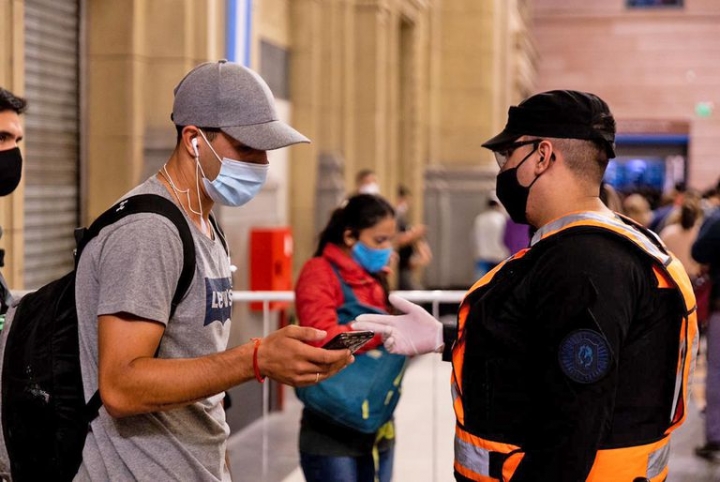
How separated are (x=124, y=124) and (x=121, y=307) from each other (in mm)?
5765

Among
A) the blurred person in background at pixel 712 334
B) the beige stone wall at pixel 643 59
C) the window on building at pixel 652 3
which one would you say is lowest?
the blurred person in background at pixel 712 334

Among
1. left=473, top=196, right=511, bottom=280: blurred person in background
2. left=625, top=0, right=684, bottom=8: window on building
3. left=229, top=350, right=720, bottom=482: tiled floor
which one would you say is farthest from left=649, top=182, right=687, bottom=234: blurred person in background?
left=625, top=0, right=684, bottom=8: window on building

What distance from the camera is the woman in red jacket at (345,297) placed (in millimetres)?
4820

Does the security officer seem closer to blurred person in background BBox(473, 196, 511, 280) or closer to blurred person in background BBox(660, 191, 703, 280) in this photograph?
blurred person in background BBox(660, 191, 703, 280)

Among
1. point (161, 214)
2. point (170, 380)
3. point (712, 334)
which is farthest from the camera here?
point (712, 334)

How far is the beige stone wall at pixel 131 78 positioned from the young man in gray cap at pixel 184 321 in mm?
5188

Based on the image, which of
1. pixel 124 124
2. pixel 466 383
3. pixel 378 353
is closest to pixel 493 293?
pixel 466 383

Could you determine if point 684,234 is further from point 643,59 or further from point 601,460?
point 643,59

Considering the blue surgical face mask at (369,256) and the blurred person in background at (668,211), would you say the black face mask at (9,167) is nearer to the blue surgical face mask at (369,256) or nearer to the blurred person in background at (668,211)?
the blue surgical face mask at (369,256)

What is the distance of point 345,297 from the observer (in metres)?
5.00

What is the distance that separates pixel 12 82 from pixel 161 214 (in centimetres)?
396

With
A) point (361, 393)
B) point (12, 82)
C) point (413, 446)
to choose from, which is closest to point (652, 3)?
point (413, 446)

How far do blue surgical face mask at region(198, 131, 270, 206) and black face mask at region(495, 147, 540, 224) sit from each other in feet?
2.23

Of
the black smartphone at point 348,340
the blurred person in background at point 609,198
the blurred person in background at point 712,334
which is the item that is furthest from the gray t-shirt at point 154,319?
the blurred person in background at point 712,334
